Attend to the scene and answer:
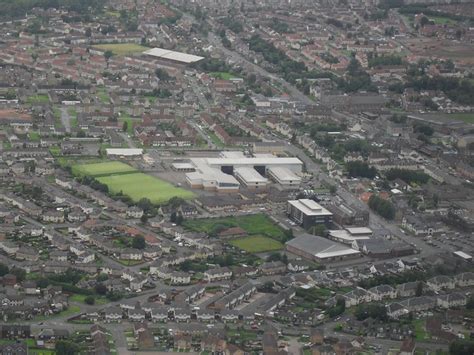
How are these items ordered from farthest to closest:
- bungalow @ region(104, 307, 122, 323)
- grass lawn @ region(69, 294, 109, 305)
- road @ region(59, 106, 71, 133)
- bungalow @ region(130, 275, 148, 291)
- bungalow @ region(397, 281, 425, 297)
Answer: road @ region(59, 106, 71, 133)
bungalow @ region(397, 281, 425, 297)
bungalow @ region(130, 275, 148, 291)
grass lawn @ region(69, 294, 109, 305)
bungalow @ region(104, 307, 122, 323)

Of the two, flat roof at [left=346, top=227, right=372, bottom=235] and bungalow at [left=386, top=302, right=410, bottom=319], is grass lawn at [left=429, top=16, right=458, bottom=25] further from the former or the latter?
bungalow at [left=386, top=302, right=410, bottom=319]

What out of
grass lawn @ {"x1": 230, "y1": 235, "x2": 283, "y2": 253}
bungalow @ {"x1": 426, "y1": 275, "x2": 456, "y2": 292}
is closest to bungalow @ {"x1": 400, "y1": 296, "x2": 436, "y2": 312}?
bungalow @ {"x1": 426, "y1": 275, "x2": 456, "y2": 292}

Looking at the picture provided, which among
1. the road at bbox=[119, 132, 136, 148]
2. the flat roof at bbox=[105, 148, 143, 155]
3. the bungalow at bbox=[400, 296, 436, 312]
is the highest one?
the bungalow at bbox=[400, 296, 436, 312]

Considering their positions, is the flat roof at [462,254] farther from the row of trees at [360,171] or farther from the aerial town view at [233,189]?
the row of trees at [360,171]

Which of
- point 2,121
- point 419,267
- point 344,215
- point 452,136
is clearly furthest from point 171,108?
point 419,267

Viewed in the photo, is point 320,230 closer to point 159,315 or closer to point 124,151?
point 159,315

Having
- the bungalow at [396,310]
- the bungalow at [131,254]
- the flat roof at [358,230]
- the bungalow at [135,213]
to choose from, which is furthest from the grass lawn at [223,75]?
the bungalow at [396,310]
